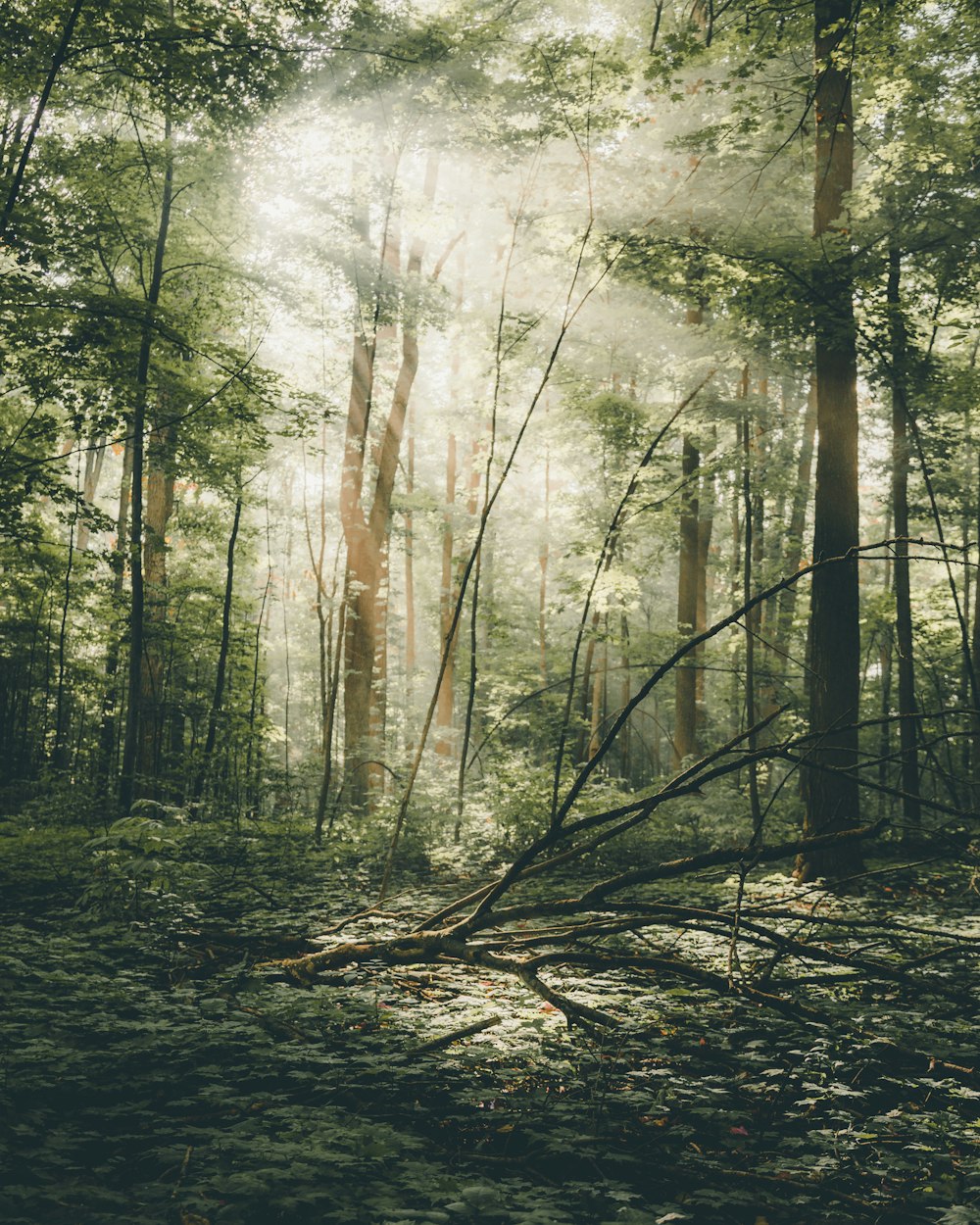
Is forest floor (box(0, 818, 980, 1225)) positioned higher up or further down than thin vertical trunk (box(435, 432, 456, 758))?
further down

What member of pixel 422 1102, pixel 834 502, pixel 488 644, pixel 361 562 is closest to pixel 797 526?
pixel 488 644

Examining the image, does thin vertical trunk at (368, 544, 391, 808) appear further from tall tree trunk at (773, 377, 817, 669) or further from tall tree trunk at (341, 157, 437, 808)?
tall tree trunk at (773, 377, 817, 669)

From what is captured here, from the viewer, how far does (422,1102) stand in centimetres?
316

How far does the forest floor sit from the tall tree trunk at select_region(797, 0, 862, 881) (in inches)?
141

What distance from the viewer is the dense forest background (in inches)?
116

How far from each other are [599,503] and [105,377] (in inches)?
392

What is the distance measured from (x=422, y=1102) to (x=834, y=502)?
715 cm

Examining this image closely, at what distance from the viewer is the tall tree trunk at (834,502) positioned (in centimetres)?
768

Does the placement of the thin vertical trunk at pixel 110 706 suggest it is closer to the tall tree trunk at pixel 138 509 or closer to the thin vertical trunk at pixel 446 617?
the tall tree trunk at pixel 138 509

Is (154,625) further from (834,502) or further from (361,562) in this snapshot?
(834,502)

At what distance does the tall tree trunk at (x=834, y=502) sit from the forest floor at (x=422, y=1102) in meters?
3.57

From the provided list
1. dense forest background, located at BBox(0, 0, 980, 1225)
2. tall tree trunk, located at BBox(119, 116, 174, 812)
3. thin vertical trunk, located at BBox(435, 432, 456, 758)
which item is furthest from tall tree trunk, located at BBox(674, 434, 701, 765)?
tall tree trunk, located at BBox(119, 116, 174, 812)

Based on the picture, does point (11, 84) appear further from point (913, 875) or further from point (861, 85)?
point (913, 875)

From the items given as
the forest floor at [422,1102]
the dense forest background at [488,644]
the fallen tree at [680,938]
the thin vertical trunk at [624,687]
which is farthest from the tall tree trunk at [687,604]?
the forest floor at [422,1102]
